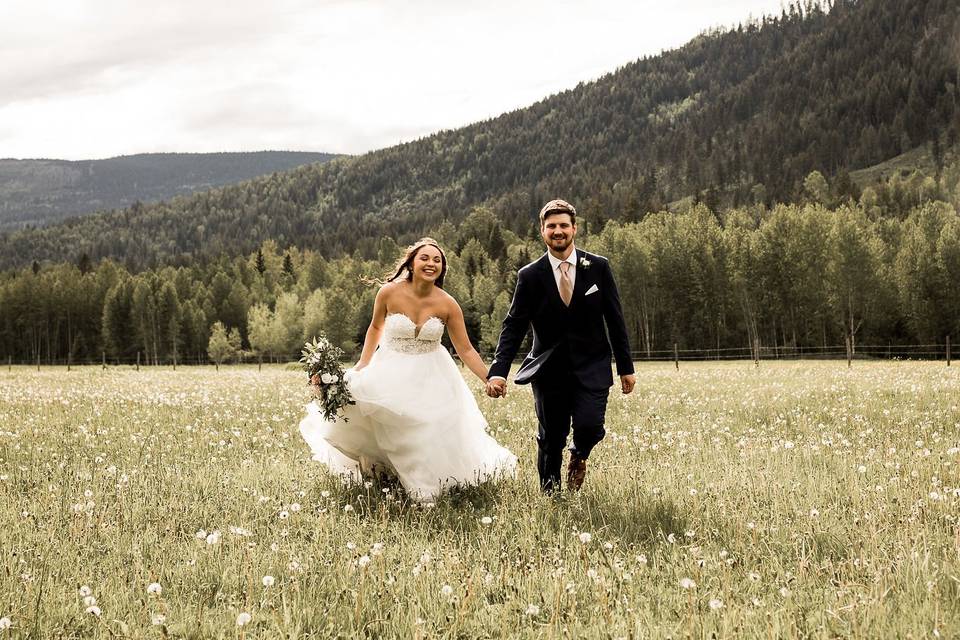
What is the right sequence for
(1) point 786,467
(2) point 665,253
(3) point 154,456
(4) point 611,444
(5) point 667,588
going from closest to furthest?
(5) point 667,588 < (1) point 786,467 < (3) point 154,456 < (4) point 611,444 < (2) point 665,253

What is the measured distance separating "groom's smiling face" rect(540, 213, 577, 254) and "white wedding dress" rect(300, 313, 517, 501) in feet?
5.53

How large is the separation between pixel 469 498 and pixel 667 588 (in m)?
3.20

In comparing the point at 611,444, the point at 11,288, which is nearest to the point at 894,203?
the point at 611,444

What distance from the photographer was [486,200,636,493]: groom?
7309mm

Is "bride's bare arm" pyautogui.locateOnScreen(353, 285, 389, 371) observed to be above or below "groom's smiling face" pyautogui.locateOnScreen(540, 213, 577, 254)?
below

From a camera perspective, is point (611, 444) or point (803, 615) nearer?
point (803, 615)

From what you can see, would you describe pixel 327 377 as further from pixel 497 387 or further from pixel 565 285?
pixel 565 285

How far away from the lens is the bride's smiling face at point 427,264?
316 inches

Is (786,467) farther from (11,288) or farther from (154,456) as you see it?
(11,288)

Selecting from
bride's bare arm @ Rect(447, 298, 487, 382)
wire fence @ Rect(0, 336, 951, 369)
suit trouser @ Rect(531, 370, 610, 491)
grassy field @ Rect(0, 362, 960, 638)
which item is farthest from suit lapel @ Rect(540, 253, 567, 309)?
wire fence @ Rect(0, 336, 951, 369)

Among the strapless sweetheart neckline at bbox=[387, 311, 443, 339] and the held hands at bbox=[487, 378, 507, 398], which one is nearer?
the held hands at bbox=[487, 378, 507, 398]

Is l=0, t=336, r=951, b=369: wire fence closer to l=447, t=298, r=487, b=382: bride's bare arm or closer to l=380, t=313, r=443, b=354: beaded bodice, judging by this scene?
l=447, t=298, r=487, b=382: bride's bare arm

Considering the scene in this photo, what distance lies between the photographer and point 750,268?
85.4m

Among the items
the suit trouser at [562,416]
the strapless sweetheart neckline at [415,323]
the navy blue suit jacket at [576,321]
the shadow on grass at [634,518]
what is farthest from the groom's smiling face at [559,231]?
the shadow on grass at [634,518]
